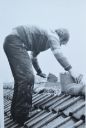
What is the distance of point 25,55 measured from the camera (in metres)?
2.82

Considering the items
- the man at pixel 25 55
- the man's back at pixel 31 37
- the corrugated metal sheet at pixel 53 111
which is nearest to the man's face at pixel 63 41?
the man at pixel 25 55

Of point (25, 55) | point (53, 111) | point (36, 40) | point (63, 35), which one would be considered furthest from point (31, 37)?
point (53, 111)

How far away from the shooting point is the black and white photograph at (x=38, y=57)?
2.72 meters

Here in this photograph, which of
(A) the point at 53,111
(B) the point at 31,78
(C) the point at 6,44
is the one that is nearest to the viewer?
(A) the point at 53,111

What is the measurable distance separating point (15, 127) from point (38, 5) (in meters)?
1.16

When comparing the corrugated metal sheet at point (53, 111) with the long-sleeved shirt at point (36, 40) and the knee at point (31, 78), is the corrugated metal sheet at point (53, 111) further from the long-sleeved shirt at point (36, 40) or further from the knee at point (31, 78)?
the long-sleeved shirt at point (36, 40)

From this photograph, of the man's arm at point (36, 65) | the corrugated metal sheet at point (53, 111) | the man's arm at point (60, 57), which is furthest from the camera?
the man's arm at point (36, 65)

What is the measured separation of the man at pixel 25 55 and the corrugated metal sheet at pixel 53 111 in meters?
0.08

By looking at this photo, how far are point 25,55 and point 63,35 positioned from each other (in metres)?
0.40

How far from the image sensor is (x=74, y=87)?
2641mm

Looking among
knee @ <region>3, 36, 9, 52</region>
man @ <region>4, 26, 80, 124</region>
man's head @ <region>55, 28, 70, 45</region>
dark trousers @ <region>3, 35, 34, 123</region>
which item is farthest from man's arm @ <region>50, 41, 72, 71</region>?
knee @ <region>3, 36, 9, 52</region>

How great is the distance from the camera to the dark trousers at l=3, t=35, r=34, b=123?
2760 mm

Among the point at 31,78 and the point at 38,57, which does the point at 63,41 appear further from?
the point at 31,78

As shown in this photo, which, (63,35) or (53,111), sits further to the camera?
(63,35)
